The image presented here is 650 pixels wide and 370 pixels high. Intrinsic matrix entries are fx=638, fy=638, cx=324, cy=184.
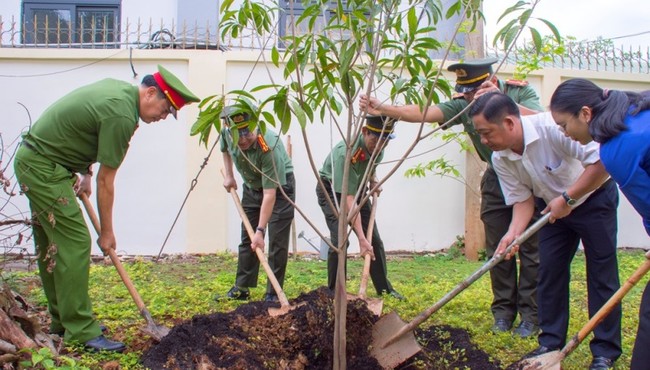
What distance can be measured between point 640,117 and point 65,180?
9.77ft

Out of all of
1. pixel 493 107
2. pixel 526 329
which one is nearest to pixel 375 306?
pixel 526 329

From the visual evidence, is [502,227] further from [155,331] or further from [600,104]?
[155,331]

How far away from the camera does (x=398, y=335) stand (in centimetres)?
336

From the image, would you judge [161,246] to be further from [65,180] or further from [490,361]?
[490,361]

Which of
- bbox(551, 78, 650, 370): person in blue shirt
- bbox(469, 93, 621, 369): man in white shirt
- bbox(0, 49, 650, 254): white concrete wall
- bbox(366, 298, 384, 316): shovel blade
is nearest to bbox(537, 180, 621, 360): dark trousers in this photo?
bbox(469, 93, 621, 369): man in white shirt

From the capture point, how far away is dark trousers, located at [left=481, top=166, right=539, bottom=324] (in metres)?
4.25

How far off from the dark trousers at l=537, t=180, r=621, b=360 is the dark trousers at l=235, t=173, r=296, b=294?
2.13 metres

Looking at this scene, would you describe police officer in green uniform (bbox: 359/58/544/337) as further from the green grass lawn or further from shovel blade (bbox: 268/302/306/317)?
shovel blade (bbox: 268/302/306/317)

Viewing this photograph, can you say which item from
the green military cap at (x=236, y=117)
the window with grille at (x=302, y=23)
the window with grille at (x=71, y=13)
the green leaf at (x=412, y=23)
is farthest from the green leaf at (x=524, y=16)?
the window with grille at (x=71, y=13)

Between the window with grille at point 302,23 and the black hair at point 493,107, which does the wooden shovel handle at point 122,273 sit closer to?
the window with grille at point 302,23

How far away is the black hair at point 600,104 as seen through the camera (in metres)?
2.51

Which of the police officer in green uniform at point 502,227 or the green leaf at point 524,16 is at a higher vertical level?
the green leaf at point 524,16

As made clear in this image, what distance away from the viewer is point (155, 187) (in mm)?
7484

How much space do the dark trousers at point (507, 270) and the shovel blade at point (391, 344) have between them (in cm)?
112
